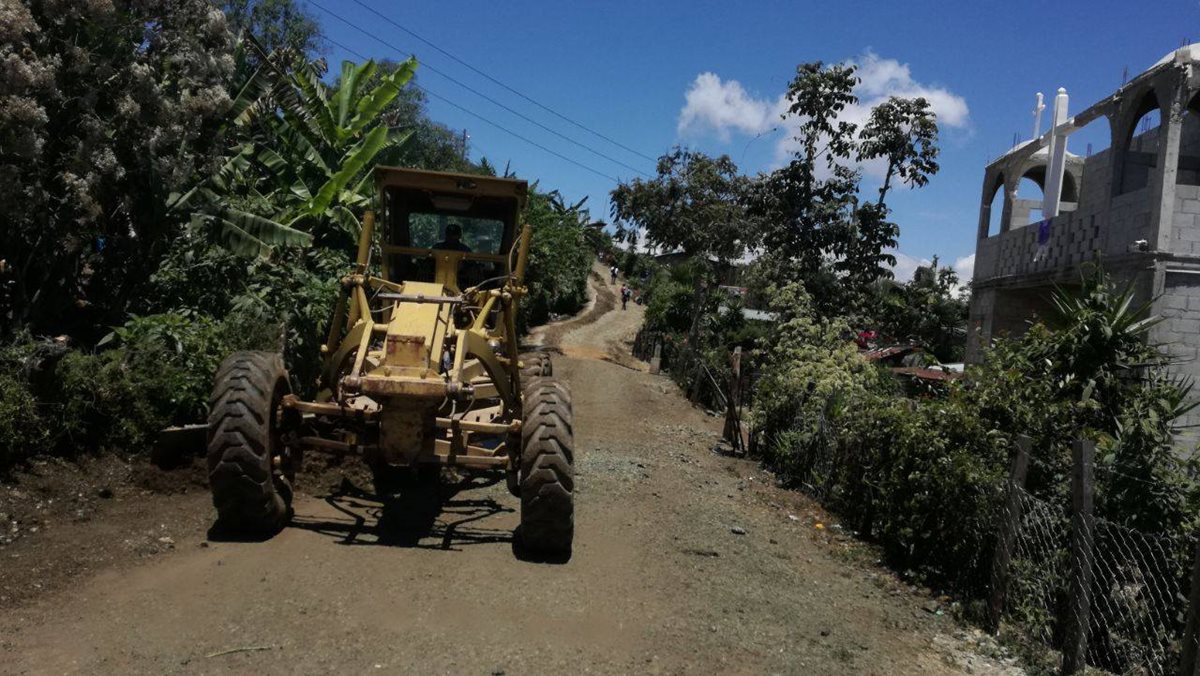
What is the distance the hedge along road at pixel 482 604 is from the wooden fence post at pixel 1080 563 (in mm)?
473

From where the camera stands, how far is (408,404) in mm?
5969

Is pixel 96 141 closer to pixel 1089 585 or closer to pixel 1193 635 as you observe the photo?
pixel 1089 585

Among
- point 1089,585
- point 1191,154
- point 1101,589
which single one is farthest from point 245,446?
point 1191,154

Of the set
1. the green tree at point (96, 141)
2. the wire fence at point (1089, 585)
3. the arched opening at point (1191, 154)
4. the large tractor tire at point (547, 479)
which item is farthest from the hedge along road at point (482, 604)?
the arched opening at point (1191, 154)

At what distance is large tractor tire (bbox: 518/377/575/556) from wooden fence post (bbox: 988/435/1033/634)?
2.99 meters

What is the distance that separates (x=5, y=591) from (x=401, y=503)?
10.2 ft

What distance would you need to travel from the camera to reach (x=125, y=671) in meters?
4.02

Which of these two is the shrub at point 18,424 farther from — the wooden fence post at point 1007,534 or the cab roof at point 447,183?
the wooden fence post at point 1007,534

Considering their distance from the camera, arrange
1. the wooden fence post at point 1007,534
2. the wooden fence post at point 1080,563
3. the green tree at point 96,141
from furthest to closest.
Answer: the green tree at point 96,141
the wooden fence post at point 1007,534
the wooden fence post at point 1080,563

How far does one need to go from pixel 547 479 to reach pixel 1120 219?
9793 mm

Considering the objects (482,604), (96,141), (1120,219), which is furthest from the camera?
(1120,219)

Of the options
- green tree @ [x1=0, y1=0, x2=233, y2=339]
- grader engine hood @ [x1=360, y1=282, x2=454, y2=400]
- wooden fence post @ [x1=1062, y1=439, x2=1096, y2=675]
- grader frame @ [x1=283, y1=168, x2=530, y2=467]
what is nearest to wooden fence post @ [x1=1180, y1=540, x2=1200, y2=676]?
wooden fence post @ [x1=1062, y1=439, x2=1096, y2=675]

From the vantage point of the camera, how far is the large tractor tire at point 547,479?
5.95m

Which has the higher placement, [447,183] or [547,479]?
[447,183]
